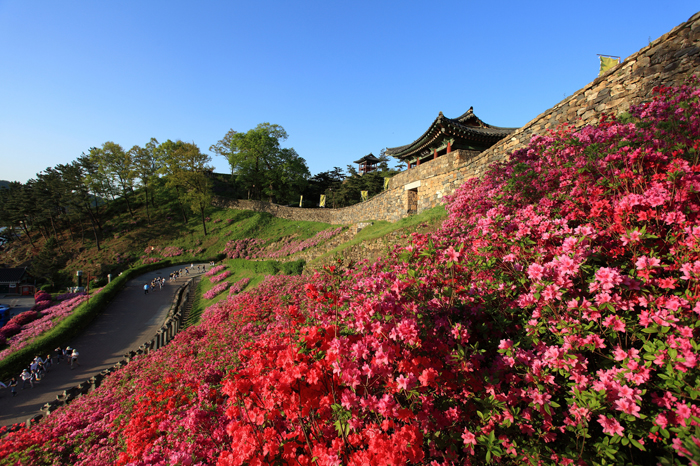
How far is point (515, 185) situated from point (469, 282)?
95.6 inches

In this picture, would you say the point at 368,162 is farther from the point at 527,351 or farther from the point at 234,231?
the point at 527,351

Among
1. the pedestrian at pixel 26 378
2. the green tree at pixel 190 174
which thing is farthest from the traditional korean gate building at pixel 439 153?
the green tree at pixel 190 174

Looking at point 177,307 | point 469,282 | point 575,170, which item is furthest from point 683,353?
point 177,307

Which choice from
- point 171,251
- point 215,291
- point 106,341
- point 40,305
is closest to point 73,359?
point 106,341

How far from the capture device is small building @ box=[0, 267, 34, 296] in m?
27.1

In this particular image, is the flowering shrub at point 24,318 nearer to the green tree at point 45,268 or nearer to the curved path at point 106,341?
the curved path at point 106,341

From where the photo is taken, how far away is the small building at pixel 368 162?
49.0 meters

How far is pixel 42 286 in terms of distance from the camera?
27.2m

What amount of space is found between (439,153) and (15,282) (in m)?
43.6

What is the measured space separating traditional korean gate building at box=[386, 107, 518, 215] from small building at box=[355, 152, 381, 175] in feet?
106

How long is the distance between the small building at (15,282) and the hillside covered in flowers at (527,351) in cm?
3758

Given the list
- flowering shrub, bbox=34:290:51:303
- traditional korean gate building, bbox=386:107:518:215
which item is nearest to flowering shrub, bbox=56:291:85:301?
flowering shrub, bbox=34:290:51:303

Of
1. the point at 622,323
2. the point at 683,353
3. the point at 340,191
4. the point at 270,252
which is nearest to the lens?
the point at 683,353

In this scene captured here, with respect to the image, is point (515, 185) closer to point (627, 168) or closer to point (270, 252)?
point (627, 168)
